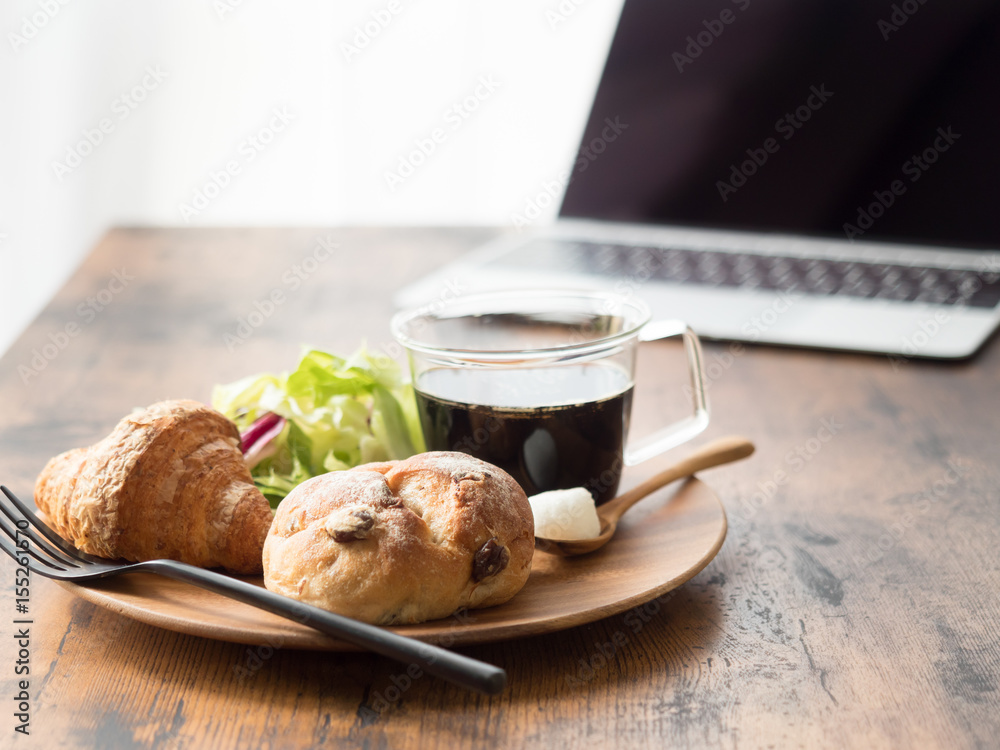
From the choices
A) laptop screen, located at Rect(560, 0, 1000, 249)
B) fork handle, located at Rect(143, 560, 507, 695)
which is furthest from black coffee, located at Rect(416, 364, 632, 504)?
laptop screen, located at Rect(560, 0, 1000, 249)

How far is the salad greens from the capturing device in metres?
1.30

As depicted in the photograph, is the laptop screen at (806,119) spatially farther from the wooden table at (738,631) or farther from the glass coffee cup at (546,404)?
the glass coffee cup at (546,404)

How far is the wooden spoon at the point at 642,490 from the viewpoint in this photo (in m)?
1.02

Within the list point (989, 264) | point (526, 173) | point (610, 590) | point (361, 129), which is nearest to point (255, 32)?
point (361, 129)

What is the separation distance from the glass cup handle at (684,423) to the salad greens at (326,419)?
309 mm

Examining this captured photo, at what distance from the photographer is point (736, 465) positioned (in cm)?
141

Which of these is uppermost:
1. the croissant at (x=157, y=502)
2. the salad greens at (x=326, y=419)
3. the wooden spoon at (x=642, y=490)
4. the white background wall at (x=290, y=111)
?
the wooden spoon at (x=642, y=490)

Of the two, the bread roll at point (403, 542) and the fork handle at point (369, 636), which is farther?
the bread roll at point (403, 542)

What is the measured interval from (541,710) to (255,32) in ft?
13.8

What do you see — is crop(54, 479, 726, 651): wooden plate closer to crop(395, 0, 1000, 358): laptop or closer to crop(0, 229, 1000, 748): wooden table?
crop(0, 229, 1000, 748): wooden table

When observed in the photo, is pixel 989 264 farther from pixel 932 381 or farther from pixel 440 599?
pixel 440 599

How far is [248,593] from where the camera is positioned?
0.80 metres

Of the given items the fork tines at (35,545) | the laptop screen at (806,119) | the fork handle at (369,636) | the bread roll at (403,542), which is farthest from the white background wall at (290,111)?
the fork handle at (369,636)

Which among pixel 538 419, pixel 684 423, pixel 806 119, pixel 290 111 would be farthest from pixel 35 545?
pixel 290 111
